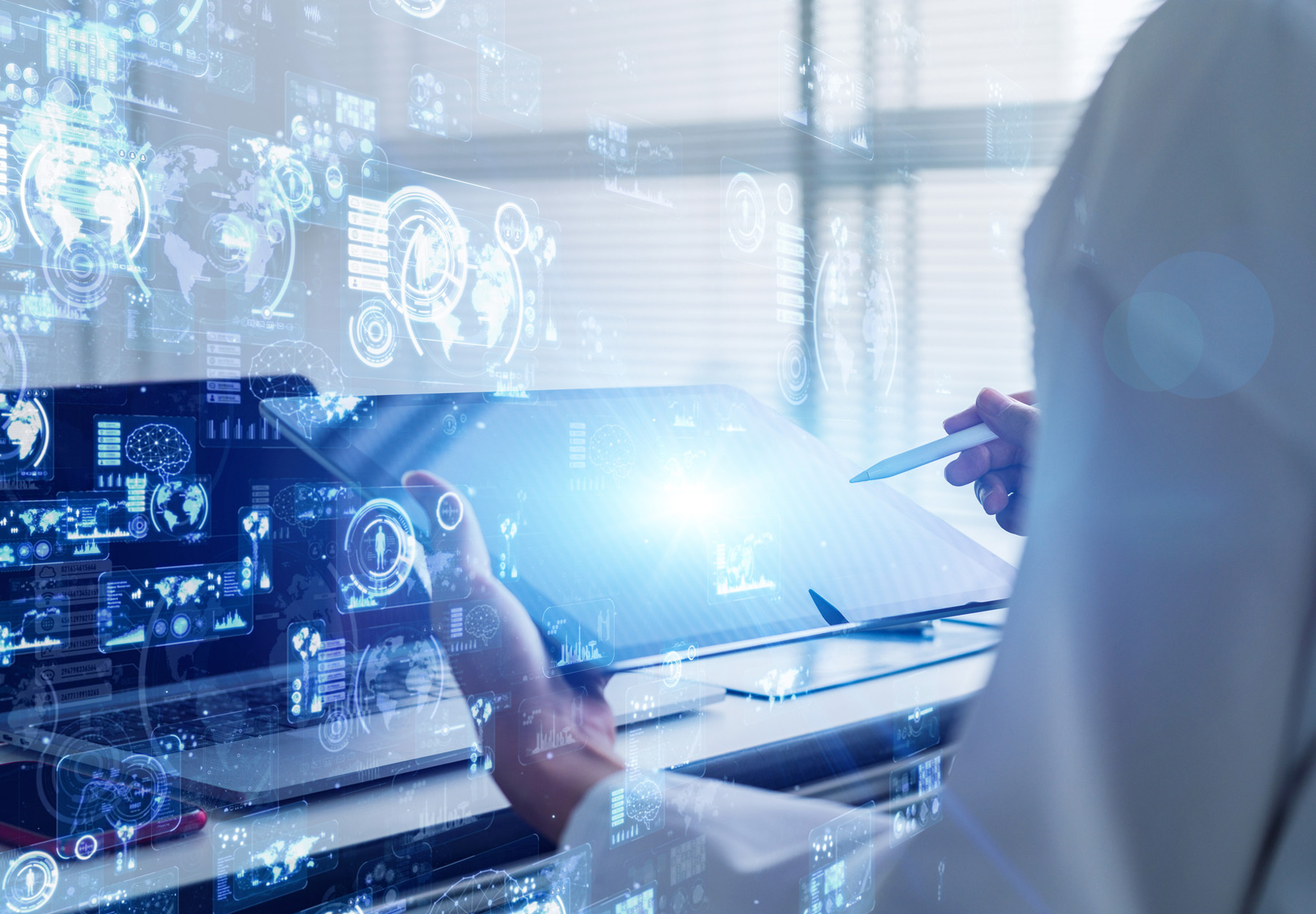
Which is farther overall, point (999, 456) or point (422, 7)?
point (999, 456)

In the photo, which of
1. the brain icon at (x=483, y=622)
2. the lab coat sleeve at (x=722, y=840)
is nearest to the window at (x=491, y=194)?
the brain icon at (x=483, y=622)

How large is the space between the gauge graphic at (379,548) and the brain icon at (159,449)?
0.08m

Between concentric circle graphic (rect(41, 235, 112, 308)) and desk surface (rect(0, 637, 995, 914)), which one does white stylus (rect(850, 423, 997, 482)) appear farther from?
concentric circle graphic (rect(41, 235, 112, 308))

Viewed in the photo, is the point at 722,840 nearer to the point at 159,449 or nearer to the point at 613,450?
the point at 613,450

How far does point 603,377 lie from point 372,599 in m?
0.21

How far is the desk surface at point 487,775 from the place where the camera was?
0.39 m

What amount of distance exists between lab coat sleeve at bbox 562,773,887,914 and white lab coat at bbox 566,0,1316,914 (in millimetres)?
236

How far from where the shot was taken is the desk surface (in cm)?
39

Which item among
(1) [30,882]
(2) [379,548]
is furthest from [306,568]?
(1) [30,882]

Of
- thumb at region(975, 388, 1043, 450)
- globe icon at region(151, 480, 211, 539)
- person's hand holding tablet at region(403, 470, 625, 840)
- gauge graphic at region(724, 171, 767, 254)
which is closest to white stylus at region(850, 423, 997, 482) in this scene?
thumb at region(975, 388, 1043, 450)

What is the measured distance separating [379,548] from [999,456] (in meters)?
0.68

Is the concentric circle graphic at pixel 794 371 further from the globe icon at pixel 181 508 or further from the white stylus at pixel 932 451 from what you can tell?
the globe icon at pixel 181 508

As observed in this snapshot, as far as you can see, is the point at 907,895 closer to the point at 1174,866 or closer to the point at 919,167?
the point at 1174,866

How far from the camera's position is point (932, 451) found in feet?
2.87
